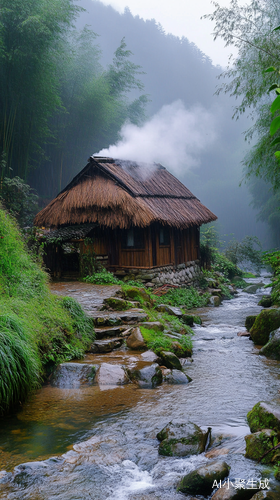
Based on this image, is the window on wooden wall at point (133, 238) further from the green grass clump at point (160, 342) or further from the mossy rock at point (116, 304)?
the green grass clump at point (160, 342)

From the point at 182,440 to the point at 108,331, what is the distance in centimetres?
345

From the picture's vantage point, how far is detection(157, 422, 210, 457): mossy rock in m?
3.46

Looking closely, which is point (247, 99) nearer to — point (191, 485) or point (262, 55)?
point (262, 55)

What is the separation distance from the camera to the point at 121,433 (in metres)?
3.84

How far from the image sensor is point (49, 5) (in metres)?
14.1

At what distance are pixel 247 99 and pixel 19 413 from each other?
8604 millimetres

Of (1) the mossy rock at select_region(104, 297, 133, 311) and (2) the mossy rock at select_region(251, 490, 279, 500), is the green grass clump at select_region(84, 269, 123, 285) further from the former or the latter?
(2) the mossy rock at select_region(251, 490, 279, 500)

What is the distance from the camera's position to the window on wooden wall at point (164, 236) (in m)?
13.5

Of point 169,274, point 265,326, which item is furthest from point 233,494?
point 169,274

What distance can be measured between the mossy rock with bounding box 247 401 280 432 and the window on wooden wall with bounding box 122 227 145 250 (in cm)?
915

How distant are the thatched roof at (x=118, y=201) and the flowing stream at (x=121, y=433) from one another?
642 cm

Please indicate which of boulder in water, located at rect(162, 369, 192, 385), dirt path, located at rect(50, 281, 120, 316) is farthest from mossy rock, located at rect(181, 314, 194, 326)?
boulder in water, located at rect(162, 369, 192, 385)

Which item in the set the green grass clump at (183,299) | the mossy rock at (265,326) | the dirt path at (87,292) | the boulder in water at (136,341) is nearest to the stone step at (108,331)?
the boulder in water at (136,341)

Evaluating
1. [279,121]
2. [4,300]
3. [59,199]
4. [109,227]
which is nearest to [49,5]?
[59,199]
